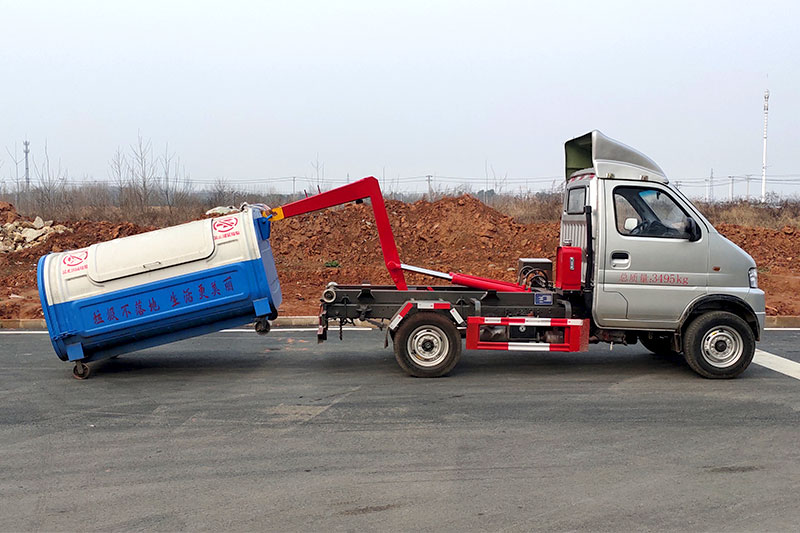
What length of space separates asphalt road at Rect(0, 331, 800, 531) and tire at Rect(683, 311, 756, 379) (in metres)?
0.22

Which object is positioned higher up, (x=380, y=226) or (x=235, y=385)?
(x=380, y=226)

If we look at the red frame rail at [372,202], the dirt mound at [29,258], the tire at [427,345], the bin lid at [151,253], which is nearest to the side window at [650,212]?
the tire at [427,345]

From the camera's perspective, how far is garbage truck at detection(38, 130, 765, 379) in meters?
8.57

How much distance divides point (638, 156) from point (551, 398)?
3.05 meters

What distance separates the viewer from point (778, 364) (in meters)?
9.70

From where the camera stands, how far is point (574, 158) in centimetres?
997

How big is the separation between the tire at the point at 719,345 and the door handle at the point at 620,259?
1.06m

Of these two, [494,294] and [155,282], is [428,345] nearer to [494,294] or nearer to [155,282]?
[494,294]

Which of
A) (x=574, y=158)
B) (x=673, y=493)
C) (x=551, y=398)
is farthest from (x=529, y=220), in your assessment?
(x=673, y=493)

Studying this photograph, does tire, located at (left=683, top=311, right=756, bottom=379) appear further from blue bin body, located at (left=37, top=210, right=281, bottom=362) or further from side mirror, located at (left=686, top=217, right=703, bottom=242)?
blue bin body, located at (left=37, top=210, right=281, bottom=362)

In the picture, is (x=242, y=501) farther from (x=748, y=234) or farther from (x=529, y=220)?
(x=529, y=220)

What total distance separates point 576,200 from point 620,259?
3.41ft

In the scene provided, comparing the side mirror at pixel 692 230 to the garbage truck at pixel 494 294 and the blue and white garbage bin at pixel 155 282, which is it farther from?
the blue and white garbage bin at pixel 155 282

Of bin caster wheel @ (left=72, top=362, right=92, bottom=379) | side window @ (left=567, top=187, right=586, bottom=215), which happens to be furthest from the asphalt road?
side window @ (left=567, top=187, right=586, bottom=215)
